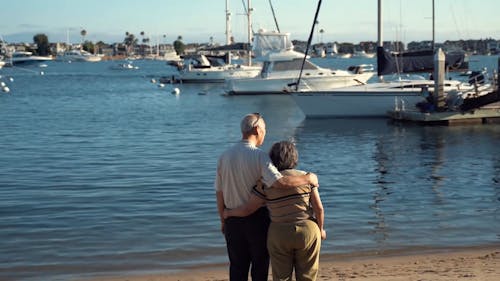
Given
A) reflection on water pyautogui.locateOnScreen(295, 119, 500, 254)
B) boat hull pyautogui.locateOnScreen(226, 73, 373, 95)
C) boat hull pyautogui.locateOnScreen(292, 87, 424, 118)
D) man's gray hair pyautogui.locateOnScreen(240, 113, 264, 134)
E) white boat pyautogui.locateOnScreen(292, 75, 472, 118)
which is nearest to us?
man's gray hair pyautogui.locateOnScreen(240, 113, 264, 134)

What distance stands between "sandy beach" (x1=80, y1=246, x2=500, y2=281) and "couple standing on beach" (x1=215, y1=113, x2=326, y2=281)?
7.41 ft

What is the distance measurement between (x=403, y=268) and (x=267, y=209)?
3.30 m

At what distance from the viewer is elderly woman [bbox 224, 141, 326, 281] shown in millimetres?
5945

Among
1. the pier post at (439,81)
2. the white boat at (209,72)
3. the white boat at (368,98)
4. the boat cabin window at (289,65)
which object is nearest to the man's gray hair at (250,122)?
the pier post at (439,81)

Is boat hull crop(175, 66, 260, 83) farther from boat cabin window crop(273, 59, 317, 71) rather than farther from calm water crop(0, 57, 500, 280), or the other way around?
calm water crop(0, 57, 500, 280)

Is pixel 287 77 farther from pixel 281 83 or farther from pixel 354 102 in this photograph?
pixel 354 102

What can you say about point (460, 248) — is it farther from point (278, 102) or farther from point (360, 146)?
point (278, 102)

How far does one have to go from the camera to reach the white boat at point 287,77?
45.3 metres

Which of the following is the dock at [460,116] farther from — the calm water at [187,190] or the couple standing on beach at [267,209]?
the couple standing on beach at [267,209]

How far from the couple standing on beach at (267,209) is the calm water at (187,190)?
366cm

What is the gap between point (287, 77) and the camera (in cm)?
4903

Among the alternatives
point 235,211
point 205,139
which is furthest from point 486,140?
point 235,211

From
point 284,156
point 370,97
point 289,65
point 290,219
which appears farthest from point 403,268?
point 289,65

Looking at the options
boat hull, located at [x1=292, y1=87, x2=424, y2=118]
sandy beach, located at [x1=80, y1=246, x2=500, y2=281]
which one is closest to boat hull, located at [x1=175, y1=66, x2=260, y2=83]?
boat hull, located at [x1=292, y1=87, x2=424, y2=118]
